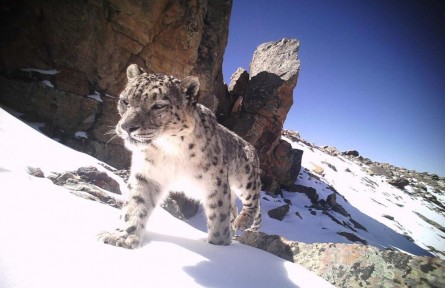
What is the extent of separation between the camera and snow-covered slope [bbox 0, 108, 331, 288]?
6.45ft

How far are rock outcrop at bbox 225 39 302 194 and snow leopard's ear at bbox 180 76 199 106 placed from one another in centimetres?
1796

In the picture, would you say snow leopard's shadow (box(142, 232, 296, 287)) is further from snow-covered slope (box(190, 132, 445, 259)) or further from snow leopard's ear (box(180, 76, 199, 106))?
snow-covered slope (box(190, 132, 445, 259))

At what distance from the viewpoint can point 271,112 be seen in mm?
23172

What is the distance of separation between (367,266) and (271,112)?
20025 millimetres

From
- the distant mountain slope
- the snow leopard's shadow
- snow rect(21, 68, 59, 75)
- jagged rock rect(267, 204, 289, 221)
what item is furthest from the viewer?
the distant mountain slope

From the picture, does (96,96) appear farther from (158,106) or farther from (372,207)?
(372,207)

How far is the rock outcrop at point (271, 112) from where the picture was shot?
23.1 metres

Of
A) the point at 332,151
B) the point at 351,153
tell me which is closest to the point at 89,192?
the point at 332,151

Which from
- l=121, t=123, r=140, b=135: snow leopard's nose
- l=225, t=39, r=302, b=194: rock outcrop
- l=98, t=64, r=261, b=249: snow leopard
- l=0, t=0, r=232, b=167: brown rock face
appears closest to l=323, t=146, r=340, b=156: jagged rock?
l=225, t=39, r=302, b=194: rock outcrop

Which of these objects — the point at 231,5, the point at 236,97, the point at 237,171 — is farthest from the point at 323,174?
the point at 237,171

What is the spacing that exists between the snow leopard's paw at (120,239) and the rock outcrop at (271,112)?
19.5m

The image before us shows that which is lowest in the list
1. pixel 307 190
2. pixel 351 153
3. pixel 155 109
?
pixel 307 190

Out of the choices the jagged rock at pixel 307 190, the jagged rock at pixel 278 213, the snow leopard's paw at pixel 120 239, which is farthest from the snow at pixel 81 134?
the jagged rock at pixel 307 190

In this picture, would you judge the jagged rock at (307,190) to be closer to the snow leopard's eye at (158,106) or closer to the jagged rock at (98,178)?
the jagged rock at (98,178)
